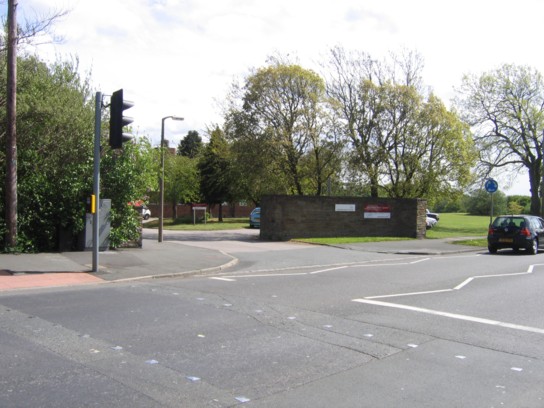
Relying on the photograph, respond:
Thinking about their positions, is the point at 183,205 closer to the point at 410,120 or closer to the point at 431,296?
the point at 410,120

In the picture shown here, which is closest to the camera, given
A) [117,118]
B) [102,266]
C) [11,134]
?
[117,118]

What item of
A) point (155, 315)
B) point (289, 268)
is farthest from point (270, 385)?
point (289, 268)

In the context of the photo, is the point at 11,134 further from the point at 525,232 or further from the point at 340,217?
the point at 525,232

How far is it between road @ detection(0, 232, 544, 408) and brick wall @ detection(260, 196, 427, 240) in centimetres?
1449

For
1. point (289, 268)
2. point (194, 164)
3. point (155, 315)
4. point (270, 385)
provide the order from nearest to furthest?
point (270, 385), point (155, 315), point (289, 268), point (194, 164)

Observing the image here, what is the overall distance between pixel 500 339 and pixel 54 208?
45.1 feet

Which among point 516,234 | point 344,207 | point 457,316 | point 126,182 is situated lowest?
point 457,316

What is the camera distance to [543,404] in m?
4.39

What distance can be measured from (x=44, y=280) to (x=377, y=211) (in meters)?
20.3

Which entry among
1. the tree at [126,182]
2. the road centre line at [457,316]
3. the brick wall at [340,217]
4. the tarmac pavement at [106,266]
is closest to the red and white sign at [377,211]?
the brick wall at [340,217]

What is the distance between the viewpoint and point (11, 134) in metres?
14.4

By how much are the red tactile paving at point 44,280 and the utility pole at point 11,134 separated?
367 cm

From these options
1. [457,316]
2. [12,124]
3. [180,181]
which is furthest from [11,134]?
[180,181]

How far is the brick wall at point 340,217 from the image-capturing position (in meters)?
25.9
